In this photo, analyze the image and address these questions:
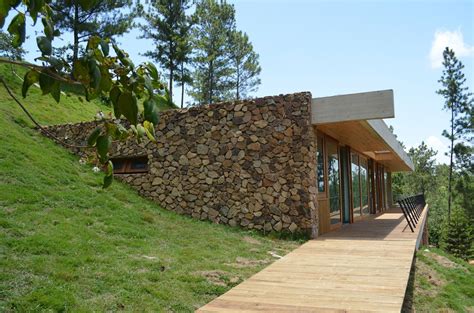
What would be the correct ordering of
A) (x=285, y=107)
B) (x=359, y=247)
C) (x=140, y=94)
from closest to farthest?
(x=140, y=94)
(x=359, y=247)
(x=285, y=107)

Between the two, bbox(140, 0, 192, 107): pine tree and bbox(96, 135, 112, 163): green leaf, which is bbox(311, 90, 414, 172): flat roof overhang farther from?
bbox(140, 0, 192, 107): pine tree

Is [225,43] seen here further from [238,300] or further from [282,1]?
[238,300]

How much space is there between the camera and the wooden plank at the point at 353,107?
7438 millimetres

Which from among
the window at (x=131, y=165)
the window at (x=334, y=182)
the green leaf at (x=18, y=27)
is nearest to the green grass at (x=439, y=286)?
the window at (x=334, y=182)

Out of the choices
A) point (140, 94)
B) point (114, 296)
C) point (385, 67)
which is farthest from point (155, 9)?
point (140, 94)

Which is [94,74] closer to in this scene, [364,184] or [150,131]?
[150,131]

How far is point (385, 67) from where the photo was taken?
9.63 m

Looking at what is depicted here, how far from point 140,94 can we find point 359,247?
6341mm

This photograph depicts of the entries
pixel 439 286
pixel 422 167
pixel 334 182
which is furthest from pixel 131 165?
pixel 422 167

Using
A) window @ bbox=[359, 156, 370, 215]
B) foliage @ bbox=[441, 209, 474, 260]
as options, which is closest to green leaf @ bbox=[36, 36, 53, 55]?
window @ bbox=[359, 156, 370, 215]

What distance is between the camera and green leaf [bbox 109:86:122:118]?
1090mm

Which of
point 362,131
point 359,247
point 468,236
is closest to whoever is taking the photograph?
point 359,247

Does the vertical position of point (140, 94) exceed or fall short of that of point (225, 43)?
it falls short

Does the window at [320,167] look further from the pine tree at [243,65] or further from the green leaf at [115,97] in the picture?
the pine tree at [243,65]
